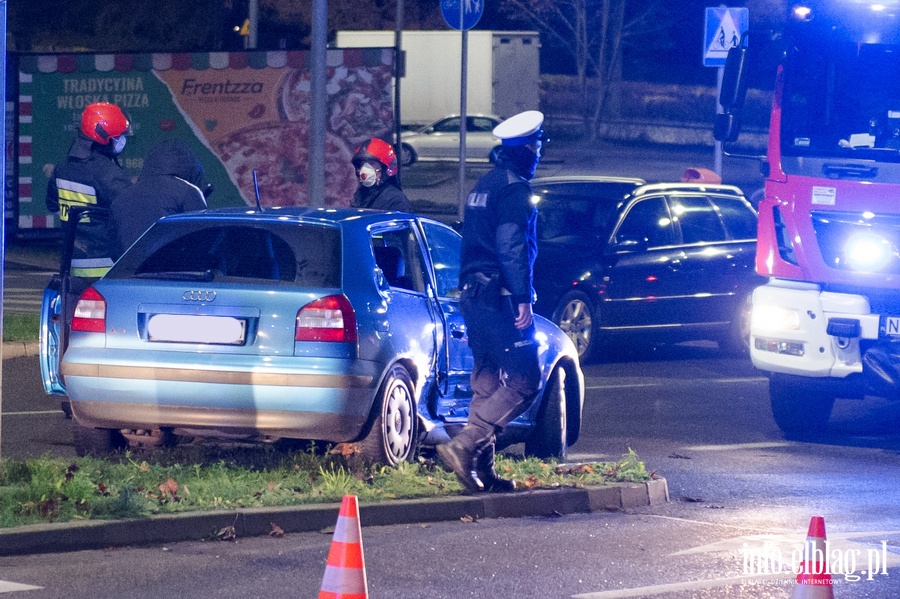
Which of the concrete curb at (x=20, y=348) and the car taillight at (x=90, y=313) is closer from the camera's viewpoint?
the car taillight at (x=90, y=313)

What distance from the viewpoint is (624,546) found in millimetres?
7430

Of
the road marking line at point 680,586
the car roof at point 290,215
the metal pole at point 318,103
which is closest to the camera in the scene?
the road marking line at point 680,586

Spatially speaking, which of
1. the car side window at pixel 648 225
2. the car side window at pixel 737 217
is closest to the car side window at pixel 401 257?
the car side window at pixel 648 225

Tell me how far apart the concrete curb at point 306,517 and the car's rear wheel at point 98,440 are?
1729 millimetres

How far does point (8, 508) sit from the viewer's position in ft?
23.4

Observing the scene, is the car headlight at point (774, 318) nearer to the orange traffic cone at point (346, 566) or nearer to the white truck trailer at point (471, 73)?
the orange traffic cone at point (346, 566)

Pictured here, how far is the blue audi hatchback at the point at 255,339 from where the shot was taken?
818 cm

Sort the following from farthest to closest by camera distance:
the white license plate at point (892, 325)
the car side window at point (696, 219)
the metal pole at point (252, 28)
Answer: the metal pole at point (252, 28) < the car side window at point (696, 219) < the white license plate at point (892, 325)

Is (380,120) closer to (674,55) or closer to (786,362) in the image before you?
(786,362)

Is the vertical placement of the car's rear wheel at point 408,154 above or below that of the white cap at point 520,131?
below

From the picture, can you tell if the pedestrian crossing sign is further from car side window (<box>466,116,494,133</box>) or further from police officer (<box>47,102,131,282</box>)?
car side window (<box>466,116,494,133</box>)

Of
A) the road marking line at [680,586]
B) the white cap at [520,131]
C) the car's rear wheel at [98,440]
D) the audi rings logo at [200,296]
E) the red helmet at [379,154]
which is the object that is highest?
the white cap at [520,131]

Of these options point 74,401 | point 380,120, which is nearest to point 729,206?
point 380,120

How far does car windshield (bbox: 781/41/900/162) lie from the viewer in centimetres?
1112
